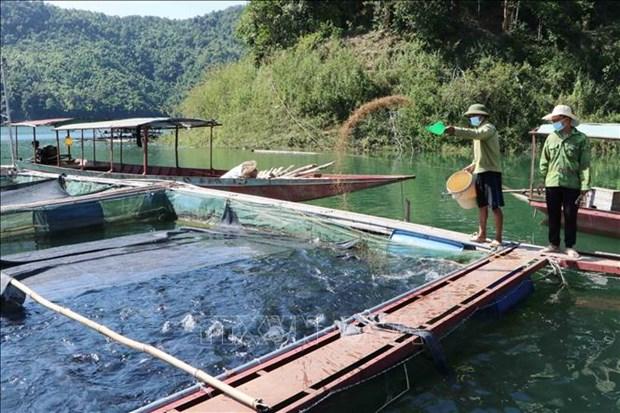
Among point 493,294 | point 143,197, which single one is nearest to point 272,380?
point 493,294

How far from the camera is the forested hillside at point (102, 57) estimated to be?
78500mm

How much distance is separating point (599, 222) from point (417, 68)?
19.7m

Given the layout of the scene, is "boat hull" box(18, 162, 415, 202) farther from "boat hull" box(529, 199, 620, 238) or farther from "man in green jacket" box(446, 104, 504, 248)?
"man in green jacket" box(446, 104, 504, 248)

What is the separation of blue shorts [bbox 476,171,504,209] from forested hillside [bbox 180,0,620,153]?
1721 cm

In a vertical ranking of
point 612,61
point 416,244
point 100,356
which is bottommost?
point 100,356

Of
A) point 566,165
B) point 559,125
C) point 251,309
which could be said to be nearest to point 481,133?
point 559,125

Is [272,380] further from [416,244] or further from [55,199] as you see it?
[55,199]

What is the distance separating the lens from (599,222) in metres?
10.2

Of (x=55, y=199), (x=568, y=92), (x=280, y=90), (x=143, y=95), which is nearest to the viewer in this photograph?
(x=55, y=199)

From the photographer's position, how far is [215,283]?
306 inches

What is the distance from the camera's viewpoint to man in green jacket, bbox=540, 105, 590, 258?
6.82 meters

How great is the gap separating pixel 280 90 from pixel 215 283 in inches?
1020

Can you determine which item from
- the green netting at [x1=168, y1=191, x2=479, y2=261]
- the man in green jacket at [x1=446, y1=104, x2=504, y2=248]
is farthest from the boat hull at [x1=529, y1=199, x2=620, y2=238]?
the green netting at [x1=168, y1=191, x2=479, y2=261]

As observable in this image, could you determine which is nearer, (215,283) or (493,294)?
(493,294)
